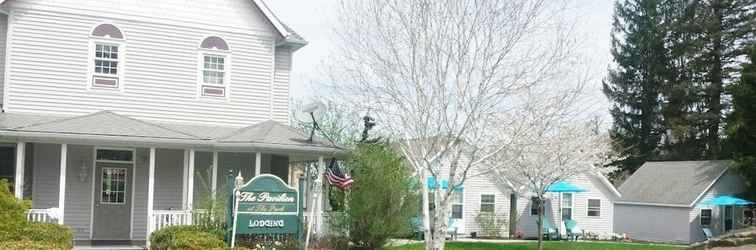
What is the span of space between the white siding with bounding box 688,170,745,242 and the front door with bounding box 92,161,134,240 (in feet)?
84.0

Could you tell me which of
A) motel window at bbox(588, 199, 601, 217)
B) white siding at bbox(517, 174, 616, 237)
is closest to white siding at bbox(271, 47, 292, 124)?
white siding at bbox(517, 174, 616, 237)

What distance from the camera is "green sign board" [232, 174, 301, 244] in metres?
17.0

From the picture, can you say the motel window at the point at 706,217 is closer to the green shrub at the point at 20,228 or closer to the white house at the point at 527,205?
the white house at the point at 527,205

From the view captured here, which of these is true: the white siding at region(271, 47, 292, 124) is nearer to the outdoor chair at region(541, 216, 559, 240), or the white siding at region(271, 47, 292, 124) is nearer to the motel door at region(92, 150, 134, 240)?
the motel door at region(92, 150, 134, 240)

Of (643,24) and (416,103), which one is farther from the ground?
(643,24)

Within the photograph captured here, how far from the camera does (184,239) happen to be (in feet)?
53.8

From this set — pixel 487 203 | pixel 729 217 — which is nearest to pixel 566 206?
pixel 487 203

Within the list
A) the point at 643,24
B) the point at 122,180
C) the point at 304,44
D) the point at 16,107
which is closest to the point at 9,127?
the point at 16,107

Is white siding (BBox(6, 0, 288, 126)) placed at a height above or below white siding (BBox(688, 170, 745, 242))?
above

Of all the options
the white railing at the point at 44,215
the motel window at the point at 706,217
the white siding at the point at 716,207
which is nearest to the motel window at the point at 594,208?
the white siding at the point at 716,207

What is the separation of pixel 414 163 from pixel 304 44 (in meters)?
5.47

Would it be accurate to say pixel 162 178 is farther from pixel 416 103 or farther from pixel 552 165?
pixel 552 165

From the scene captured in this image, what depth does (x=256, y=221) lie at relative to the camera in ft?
56.6

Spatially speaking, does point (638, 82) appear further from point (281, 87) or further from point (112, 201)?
point (112, 201)
